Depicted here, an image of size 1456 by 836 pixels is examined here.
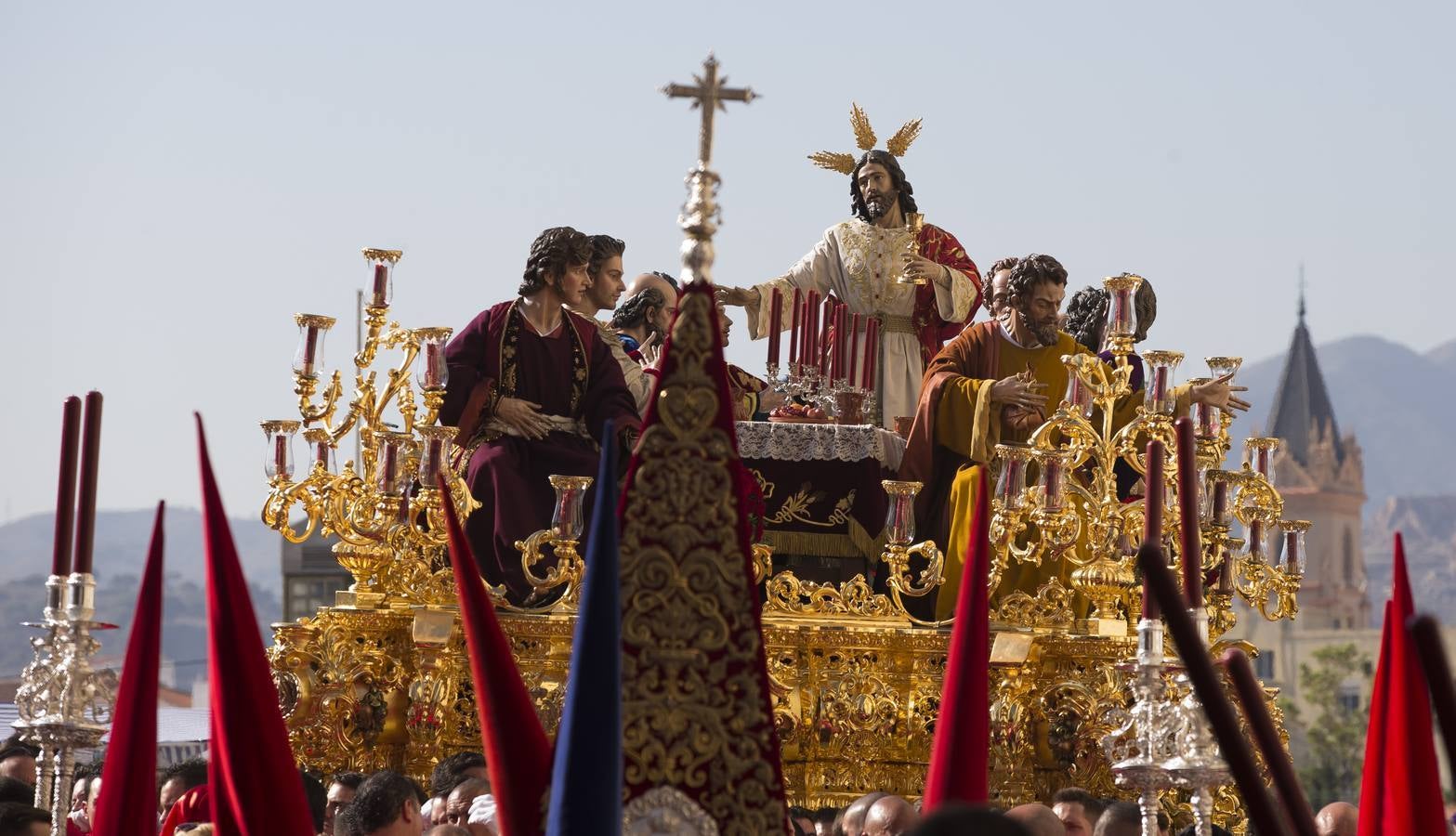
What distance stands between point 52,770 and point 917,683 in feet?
14.5

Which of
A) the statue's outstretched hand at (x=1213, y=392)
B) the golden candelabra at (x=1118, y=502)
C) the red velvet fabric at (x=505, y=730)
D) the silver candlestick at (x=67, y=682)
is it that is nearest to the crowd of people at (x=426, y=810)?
the silver candlestick at (x=67, y=682)

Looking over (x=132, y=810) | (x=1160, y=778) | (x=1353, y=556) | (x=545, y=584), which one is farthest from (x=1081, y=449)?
(x=1353, y=556)

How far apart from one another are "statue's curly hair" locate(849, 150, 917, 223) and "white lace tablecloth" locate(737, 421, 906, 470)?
2.15 meters

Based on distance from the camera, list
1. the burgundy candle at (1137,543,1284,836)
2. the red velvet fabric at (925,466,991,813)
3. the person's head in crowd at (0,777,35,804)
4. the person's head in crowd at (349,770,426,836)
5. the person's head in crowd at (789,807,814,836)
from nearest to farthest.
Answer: the burgundy candle at (1137,543,1284,836), the red velvet fabric at (925,466,991,813), the person's head in crowd at (349,770,426,836), the person's head in crowd at (0,777,35,804), the person's head in crowd at (789,807,814,836)

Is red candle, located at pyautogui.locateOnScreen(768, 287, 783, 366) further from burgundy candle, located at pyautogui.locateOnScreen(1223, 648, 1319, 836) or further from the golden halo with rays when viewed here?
burgundy candle, located at pyautogui.locateOnScreen(1223, 648, 1319, 836)

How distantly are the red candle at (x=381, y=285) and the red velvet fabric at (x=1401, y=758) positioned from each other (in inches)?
221

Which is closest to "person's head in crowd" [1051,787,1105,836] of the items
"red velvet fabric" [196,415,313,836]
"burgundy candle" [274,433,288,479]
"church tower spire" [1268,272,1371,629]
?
"burgundy candle" [274,433,288,479]

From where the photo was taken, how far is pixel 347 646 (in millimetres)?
10750

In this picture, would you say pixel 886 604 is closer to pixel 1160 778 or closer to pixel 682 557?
pixel 1160 778

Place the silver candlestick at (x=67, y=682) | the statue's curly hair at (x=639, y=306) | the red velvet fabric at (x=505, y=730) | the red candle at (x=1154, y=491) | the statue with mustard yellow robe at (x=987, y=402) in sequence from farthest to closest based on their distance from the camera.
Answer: the statue's curly hair at (x=639, y=306)
the statue with mustard yellow robe at (x=987, y=402)
the silver candlestick at (x=67, y=682)
the red candle at (x=1154, y=491)
the red velvet fabric at (x=505, y=730)

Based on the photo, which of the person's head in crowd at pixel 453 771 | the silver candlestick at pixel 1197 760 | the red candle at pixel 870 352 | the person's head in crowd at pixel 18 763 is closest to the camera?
the silver candlestick at pixel 1197 760

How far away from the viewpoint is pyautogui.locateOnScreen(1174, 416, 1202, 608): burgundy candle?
6.07 metres

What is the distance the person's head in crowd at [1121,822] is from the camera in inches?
321

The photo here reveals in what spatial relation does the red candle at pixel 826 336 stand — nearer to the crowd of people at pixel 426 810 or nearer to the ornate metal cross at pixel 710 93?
the crowd of people at pixel 426 810
